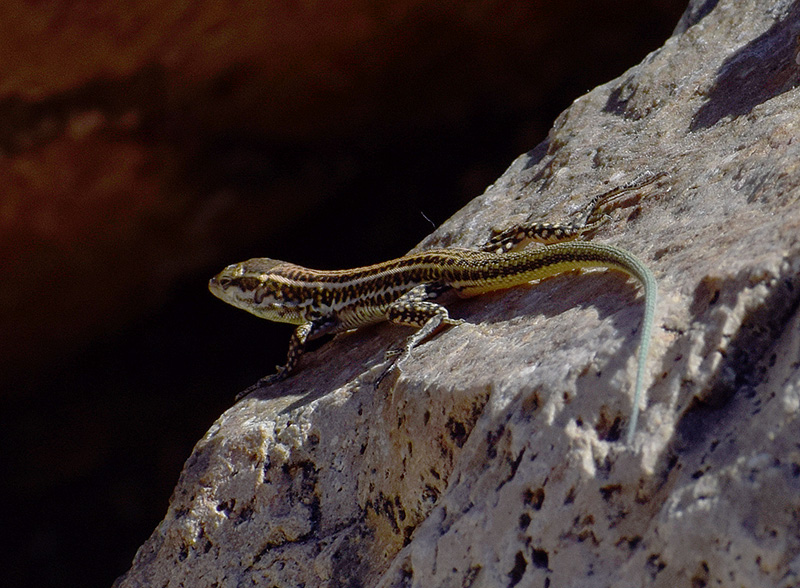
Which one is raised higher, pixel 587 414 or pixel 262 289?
pixel 262 289

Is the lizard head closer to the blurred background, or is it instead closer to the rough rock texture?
the rough rock texture

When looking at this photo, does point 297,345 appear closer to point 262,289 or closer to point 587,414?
point 262,289

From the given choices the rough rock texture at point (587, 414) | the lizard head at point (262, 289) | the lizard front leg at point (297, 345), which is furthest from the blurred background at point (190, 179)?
the rough rock texture at point (587, 414)

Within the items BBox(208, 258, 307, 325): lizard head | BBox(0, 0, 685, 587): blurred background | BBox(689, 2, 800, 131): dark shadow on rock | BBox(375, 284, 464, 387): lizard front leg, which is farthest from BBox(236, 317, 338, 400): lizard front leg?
BBox(0, 0, 685, 587): blurred background

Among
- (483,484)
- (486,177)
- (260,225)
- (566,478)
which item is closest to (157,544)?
(483,484)

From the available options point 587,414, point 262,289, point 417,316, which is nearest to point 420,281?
point 417,316

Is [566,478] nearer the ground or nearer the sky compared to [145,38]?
nearer the ground

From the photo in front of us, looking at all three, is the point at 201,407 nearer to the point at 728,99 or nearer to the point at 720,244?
the point at 728,99
